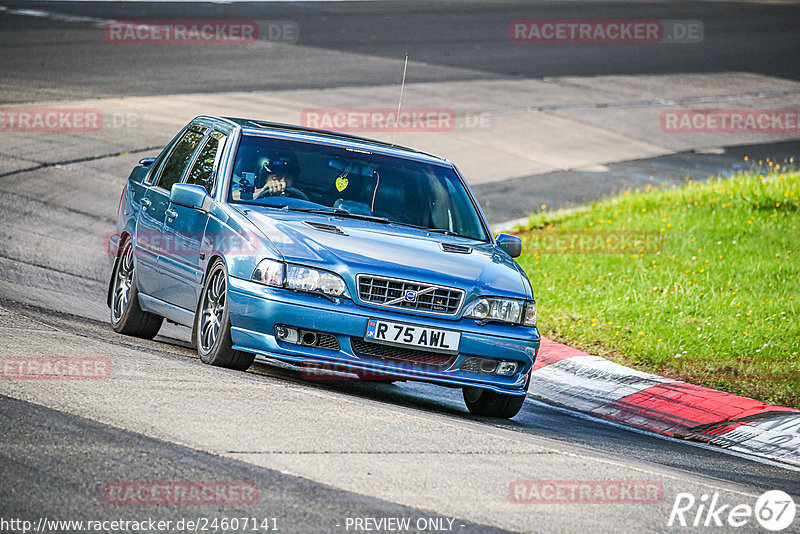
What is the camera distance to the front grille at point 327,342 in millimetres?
7145

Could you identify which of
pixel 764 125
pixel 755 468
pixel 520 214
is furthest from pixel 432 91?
pixel 755 468

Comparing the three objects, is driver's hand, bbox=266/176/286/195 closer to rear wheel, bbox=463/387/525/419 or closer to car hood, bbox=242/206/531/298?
car hood, bbox=242/206/531/298

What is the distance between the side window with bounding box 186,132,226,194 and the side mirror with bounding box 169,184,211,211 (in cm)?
18

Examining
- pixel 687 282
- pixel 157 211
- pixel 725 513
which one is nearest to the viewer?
pixel 725 513

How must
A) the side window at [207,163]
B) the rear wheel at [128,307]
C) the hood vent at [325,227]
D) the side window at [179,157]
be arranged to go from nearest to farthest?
the hood vent at [325,227]
the side window at [207,163]
the side window at [179,157]
the rear wheel at [128,307]

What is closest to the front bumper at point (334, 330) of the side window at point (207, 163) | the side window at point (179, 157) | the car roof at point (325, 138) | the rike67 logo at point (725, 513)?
the side window at point (207, 163)

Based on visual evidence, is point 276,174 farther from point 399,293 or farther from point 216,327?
point 399,293

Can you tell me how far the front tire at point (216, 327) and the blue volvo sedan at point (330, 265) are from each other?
1 cm

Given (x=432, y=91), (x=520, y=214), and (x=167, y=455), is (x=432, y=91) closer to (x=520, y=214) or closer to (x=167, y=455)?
(x=520, y=214)

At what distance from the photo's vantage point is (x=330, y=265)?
714 centimetres

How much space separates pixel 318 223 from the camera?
25.3ft

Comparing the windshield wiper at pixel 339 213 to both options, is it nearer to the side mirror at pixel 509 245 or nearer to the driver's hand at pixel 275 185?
the driver's hand at pixel 275 185

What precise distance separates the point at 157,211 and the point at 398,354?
2.59m

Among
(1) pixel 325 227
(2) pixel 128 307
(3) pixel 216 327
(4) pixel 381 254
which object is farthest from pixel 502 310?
(2) pixel 128 307
